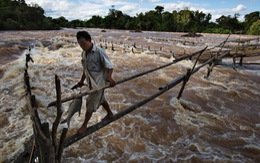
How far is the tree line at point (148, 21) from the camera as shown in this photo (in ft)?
151

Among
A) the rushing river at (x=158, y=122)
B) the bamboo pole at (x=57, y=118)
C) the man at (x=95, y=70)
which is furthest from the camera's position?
the rushing river at (x=158, y=122)

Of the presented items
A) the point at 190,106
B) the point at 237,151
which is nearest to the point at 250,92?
the point at 190,106

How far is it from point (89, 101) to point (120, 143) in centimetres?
214

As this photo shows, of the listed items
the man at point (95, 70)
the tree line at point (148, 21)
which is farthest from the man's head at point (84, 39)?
the tree line at point (148, 21)

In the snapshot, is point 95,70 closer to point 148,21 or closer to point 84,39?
point 84,39

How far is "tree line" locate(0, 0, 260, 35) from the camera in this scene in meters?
46.1

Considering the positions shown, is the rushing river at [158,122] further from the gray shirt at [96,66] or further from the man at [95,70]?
the gray shirt at [96,66]

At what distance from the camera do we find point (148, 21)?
64.2m

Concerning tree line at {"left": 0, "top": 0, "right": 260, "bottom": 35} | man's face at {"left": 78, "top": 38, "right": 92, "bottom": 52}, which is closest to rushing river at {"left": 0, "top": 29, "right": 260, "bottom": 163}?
man's face at {"left": 78, "top": 38, "right": 92, "bottom": 52}

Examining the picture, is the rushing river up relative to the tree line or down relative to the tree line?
down

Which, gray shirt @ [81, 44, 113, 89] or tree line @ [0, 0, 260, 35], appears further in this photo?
tree line @ [0, 0, 260, 35]

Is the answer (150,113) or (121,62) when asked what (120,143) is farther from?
→ (121,62)

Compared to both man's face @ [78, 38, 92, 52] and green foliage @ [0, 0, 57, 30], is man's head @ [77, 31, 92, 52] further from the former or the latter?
green foliage @ [0, 0, 57, 30]

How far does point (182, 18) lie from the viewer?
5847 centimetres
